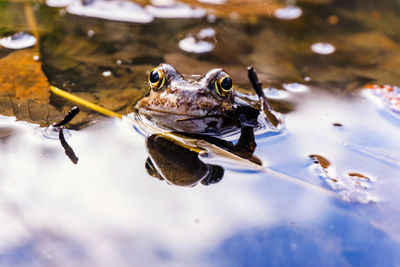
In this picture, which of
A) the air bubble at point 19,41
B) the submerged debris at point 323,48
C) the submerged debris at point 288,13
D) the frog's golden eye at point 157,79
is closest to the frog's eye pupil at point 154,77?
the frog's golden eye at point 157,79

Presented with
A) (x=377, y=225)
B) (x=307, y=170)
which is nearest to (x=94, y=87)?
(x=307, y=170)

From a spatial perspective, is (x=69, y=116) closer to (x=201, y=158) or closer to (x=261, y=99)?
(x=201, y=158)

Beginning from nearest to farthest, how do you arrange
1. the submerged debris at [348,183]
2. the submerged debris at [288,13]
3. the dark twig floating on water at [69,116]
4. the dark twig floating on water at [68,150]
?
the submerged debris at [348,183]
the dark twig floating on water at [68,150]
the dark twig floating on water at [69,116]
the submerged debris at [288,13]

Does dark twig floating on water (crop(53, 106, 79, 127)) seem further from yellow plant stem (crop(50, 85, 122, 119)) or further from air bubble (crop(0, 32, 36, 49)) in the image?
air bubble (crop(0, 32, 36, 49))

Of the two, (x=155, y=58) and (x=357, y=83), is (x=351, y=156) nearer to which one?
(x=357, y=83)

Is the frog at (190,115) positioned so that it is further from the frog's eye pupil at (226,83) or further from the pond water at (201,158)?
the pond water at (201,158)

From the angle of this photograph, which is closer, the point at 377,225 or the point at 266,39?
the point at 377,225

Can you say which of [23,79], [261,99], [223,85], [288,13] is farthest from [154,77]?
[288,13]

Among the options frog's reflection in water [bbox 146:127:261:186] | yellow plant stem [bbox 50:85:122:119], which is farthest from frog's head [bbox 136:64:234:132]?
yellow plant stem [bbox 50:85:122:119]
